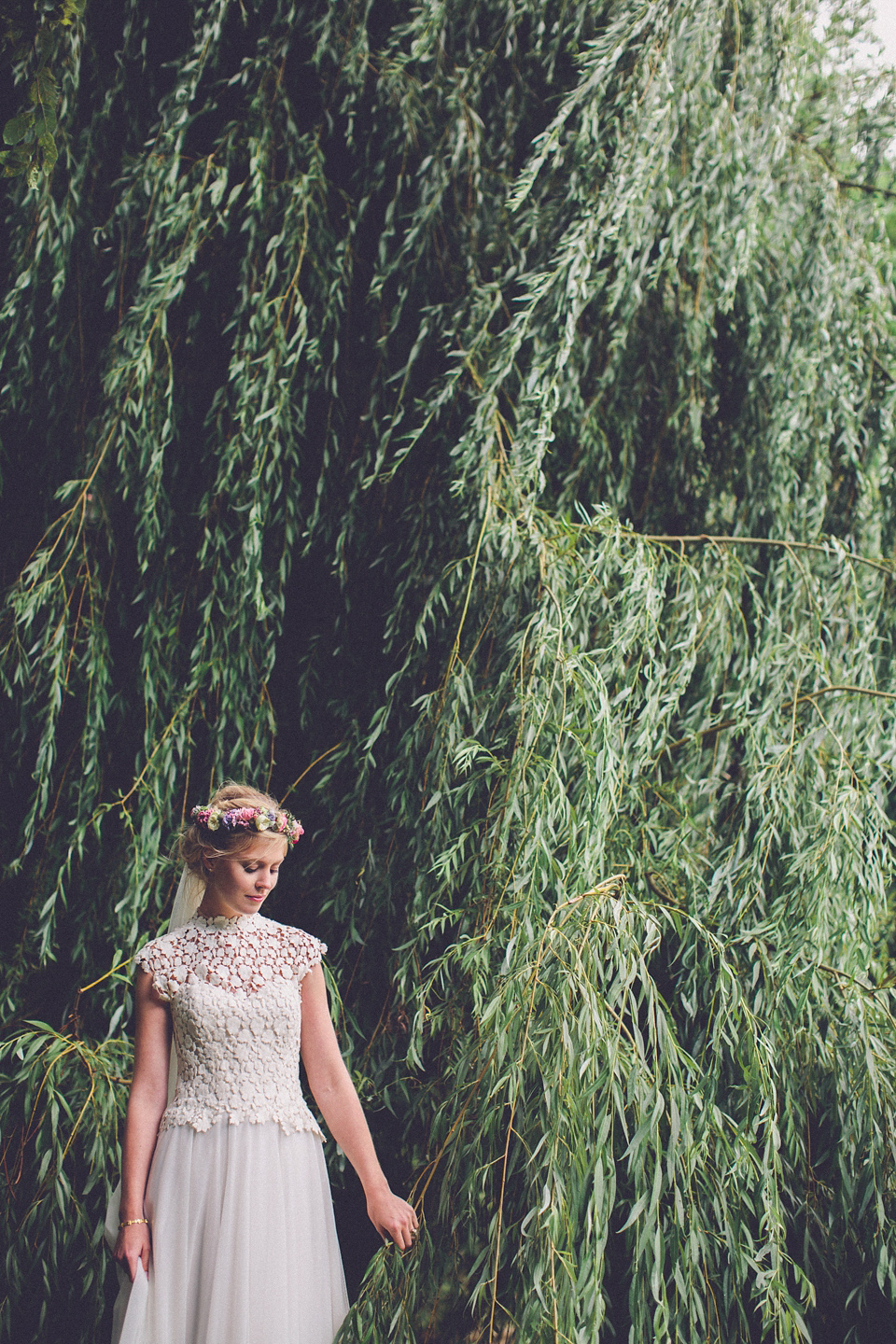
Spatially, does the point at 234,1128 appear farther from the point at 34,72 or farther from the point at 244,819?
the point at 34,72

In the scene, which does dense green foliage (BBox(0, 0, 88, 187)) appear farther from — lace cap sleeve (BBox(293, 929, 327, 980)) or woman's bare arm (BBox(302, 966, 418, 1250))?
woman's bare arm (BBox(302, 966, 418, 1250))

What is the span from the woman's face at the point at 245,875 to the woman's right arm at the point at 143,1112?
169mm

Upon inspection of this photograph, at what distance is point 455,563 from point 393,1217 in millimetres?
1270

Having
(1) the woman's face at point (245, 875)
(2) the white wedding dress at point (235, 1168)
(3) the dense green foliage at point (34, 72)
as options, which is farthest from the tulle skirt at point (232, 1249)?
(3) the dense green foliage at point (34, 72)

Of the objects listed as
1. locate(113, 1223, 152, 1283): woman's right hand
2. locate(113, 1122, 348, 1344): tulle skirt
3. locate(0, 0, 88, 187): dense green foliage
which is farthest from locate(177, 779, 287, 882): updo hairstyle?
locate(0, 0, 88, 187): dense green foliage

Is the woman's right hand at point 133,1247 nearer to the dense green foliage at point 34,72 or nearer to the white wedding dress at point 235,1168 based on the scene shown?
the white wedding dress at point 235,1168

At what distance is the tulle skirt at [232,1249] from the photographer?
63.0 inches

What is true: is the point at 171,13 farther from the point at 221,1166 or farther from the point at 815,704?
the point at 221,1166

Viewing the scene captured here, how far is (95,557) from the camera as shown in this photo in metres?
2.45

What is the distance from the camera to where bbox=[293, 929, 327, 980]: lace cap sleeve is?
1.79 meters

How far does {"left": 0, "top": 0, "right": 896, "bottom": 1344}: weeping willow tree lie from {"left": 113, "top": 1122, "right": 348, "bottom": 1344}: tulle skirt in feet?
1.37

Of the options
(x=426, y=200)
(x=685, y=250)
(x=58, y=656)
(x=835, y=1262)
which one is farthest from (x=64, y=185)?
(x=835, y=1262)

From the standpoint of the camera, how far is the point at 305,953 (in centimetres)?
181

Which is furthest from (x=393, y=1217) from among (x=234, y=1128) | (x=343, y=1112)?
(x=234, y=1128)
